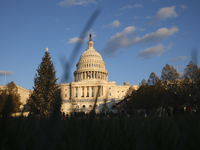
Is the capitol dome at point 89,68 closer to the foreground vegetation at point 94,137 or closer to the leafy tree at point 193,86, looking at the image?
the leafy tree at point 193,86

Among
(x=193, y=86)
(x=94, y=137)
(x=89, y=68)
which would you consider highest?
(x=89, y=68)

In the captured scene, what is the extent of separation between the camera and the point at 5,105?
1.12 metres

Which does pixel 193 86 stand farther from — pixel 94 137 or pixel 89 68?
pixel 89 68

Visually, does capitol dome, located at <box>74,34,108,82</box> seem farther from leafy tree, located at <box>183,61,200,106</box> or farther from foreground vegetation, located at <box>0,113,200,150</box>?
foreground vegetation, located at <box>0,113,200,150</box>

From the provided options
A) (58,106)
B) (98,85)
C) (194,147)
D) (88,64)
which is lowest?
(194,147)

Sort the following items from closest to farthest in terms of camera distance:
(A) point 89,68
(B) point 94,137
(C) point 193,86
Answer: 1. (B) point 94,137
2. (C) point 193,86
3. (A) point 89,68

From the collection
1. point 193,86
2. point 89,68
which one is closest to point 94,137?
point 193,86

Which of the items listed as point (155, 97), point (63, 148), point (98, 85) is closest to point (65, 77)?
point (98, 85)

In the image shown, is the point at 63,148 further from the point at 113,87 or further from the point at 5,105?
the point at 113,87

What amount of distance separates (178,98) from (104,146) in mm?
40755

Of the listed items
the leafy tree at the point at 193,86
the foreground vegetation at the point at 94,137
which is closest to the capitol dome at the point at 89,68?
the leafy tree at the point at 193,86

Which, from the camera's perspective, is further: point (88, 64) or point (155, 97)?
point (88, 64)

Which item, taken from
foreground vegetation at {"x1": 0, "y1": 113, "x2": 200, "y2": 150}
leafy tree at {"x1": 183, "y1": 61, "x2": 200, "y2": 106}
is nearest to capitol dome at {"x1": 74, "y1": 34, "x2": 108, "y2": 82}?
leafy tree at {"x1": 183, "y1": 61, "x2": 200, "y2": 106}

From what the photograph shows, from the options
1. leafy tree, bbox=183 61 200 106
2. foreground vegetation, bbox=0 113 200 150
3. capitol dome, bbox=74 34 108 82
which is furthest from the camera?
capitol dome, bbox=74 34 108 82
